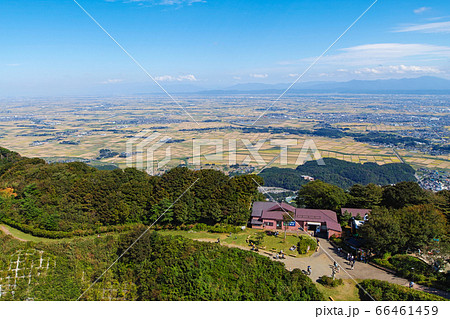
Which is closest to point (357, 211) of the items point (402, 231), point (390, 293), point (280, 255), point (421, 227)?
point (402, 231)

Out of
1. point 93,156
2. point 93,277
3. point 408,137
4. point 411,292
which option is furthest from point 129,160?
point 408,137

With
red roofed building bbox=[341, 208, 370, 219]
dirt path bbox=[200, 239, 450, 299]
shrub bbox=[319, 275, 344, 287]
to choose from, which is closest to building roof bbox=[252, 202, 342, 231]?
red roofed building bbox=[341, 208, 370, 219]

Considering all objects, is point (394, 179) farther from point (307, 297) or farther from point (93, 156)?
point (93, 156)

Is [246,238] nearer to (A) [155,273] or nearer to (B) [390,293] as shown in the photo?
(A) [155,273]

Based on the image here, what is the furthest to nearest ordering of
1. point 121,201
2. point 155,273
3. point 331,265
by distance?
point 121,201 < point 331,265 < point 155,273

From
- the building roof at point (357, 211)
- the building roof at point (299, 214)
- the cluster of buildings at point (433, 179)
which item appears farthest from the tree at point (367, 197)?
the cluster of buildings at point (433, 179)

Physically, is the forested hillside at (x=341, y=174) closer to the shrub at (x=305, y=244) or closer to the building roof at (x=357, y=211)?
the building roof at (x=357, y=211)

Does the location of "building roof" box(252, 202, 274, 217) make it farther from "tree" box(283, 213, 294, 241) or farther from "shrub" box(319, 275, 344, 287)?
"shrub" box(319, 275, 344, 287)
